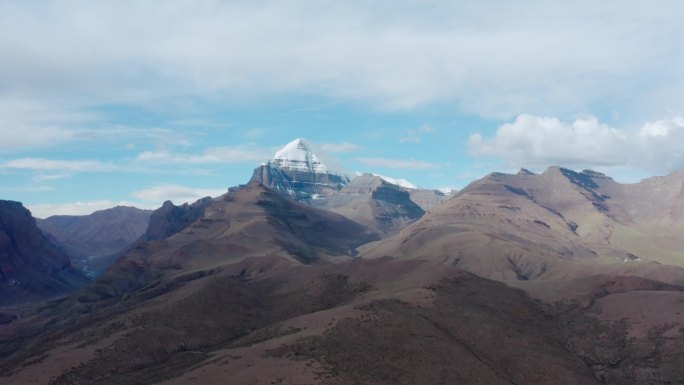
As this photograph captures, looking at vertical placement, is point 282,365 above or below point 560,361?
above

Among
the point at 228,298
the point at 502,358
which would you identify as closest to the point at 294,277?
the point at 228,298

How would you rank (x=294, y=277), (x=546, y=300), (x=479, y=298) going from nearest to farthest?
(x=479, y=298), (x=546, y=300), (x=294, y=277)

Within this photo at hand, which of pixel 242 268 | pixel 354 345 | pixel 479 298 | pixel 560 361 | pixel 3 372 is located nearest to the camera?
pixel 354 345

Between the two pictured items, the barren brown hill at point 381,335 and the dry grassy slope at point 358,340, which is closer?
the dry grassy slope at point 358,340

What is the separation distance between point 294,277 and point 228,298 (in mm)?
25604

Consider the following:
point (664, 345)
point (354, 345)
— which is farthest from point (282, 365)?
point (664, 345)

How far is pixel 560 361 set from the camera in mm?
95000

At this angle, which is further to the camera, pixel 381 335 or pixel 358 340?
pixel 381 335

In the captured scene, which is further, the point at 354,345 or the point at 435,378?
the point at 354,345

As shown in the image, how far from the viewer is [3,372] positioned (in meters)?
102

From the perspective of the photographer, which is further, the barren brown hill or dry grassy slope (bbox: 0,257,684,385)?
the barren brown hill

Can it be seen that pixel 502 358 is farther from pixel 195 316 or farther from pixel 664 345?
pixel 195 316

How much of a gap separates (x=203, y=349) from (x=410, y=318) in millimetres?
35716

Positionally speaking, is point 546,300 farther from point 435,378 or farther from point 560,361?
point 435,378
